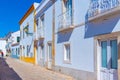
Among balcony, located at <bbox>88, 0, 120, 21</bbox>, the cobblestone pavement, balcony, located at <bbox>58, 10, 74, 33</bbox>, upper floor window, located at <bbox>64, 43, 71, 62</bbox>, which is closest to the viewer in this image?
balcony, located at <bbox>88, 0, 120, 21</bbox>

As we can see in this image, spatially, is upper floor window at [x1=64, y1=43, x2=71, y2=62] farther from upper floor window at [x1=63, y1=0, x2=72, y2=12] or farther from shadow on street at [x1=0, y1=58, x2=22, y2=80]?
shadow on street at [x1=0, y1=58, x2=22, y2=80]

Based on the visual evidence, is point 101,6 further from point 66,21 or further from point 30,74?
point 30,74

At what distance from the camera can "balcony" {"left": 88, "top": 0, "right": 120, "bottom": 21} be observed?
9.37 metres

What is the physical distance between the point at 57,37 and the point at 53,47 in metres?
1.23

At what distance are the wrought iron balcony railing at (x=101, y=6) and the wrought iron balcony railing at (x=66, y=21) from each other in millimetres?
2898

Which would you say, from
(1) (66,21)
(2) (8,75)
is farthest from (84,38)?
(2) (8,75)

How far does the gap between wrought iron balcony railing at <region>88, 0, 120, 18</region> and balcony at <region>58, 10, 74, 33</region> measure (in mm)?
2842

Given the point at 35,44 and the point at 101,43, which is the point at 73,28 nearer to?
the point at 101,43

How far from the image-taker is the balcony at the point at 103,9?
9.37 metres

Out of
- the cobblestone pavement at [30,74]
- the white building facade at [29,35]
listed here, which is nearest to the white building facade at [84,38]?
the cobblestone pavement at [30,74]

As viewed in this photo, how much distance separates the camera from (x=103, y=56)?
10.7 meters

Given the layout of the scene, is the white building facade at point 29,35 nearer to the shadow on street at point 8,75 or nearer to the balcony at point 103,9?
the shadow on street at point 8,75

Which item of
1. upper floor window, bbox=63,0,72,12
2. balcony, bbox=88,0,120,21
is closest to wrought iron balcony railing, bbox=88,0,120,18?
balcony, bbox=88,0,120,21

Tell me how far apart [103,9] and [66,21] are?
5.11 meters
